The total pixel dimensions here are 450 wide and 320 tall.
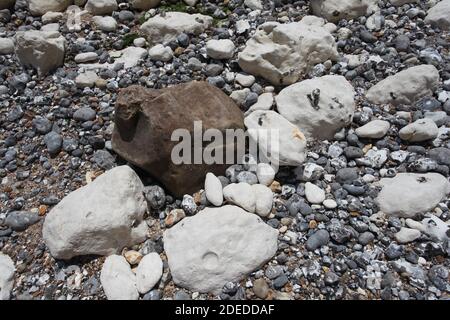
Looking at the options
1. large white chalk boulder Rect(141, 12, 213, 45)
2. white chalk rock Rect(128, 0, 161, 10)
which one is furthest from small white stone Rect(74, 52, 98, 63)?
white chalk rock Rect(128, 0, 161, 10)

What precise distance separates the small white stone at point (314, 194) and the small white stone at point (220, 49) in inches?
54.5

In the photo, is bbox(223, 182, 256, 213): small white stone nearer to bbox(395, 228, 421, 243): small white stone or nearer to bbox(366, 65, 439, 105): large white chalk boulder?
bbox(395, 228, 421, 243): small white stone

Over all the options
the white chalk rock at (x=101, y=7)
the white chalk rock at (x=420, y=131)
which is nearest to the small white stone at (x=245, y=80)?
the white chalk rock at (x=420, y=131)

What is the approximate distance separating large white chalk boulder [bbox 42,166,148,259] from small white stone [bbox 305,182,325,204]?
106 centimetres

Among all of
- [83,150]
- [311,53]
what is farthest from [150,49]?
[311,53]

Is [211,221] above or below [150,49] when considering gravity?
below

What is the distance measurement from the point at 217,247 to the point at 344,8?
2.61 meters

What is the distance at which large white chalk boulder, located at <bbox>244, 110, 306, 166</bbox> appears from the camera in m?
2.55

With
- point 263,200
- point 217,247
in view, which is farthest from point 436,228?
point 217,247

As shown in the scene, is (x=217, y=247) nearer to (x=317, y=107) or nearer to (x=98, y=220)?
(x=98, y=220)

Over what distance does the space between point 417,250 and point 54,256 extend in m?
2.13

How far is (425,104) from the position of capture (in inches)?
113
